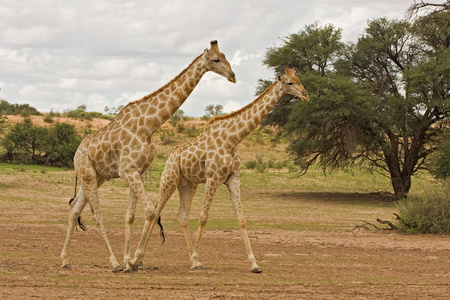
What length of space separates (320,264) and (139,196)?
3.98m

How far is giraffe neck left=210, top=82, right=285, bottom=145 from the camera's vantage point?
1136 centimetres

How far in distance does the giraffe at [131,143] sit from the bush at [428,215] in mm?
9528

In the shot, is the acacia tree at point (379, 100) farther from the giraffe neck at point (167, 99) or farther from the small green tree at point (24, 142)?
the giraffe neck at point (167, 99)

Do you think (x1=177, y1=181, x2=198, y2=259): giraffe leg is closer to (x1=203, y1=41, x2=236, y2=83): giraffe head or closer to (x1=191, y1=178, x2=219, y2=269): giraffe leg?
(x1=191, y1=178, x2=219, y2=269): giraffe leg

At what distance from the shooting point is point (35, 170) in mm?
34406

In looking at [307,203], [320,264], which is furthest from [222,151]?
[307,203]

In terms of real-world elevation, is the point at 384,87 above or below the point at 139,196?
above

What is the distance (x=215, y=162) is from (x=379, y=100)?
70.3ft

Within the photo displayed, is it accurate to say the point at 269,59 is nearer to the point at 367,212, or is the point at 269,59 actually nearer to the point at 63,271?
the point at 367,212

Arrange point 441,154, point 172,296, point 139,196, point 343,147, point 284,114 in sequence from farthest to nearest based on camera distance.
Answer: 1. point 284,114
2. point 343,147
3. point 441,154
4. point 139,196
5. point 172,296

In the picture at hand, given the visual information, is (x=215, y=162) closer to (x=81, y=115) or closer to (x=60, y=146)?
(x=60, y=146)

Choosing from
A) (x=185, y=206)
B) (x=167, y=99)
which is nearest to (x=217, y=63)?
(x=167, y=99)

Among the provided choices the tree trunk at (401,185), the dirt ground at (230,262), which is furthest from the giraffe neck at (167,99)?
the tree trunk at (401,185)

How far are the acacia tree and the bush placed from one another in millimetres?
10648
